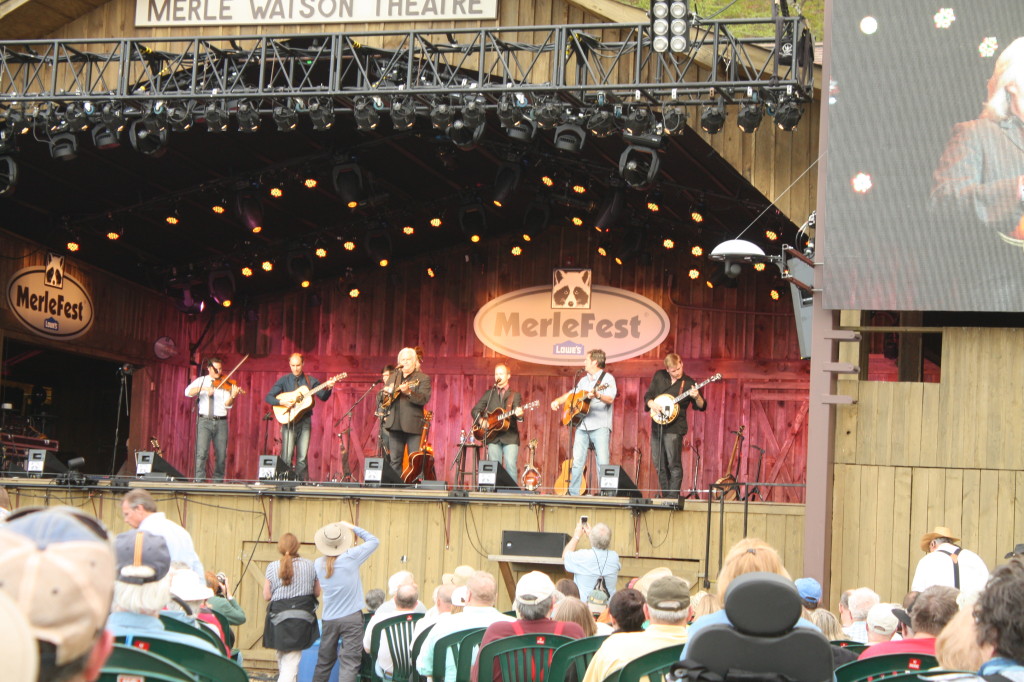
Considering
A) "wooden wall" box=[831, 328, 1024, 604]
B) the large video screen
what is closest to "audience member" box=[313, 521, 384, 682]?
"wooden wall" box=[831, 328, 1024, 604]

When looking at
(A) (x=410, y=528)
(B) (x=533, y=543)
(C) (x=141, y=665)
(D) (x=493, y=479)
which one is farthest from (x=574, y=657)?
(D) (x=493, y=479)

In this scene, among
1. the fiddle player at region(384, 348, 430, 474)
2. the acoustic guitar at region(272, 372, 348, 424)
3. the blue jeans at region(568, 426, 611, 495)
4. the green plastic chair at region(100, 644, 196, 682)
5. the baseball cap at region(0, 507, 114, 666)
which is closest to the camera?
the baseball cap at region(0, 507, 114, 666)

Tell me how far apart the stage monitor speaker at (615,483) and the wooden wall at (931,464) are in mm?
2327

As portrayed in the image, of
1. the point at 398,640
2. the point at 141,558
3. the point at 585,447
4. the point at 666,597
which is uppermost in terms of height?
the point at 585,447

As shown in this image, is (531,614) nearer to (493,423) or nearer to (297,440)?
(493,423)

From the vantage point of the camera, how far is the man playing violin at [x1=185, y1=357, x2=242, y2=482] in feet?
53.1

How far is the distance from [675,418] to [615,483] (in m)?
1.87

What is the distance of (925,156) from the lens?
36.1 feet

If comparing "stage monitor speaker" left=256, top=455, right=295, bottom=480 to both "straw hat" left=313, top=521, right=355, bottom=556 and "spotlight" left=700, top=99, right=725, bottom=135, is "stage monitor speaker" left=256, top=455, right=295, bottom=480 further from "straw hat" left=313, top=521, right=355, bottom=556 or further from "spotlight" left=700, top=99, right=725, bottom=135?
"spotlight" left=700, top=99, right=725, bottom=135

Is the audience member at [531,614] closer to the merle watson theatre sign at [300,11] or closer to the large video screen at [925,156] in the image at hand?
the large video screen at [925,156]

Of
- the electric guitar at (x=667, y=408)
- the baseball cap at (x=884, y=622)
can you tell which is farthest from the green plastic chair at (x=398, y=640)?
the electric guitar at (x=667, y=408)

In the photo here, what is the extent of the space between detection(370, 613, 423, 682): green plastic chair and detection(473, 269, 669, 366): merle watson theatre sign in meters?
11.0

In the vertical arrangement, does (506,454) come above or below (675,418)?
below

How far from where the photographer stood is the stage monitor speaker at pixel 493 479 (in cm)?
1359
